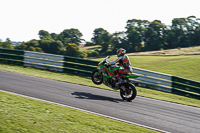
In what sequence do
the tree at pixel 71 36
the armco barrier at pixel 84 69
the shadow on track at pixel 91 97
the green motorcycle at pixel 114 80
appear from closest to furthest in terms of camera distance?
the shadow on track at pixel 91 97, the green motorcycle at pixel 114 80, the armco barrier at pixel 84 69, the tree at pixel 71 36

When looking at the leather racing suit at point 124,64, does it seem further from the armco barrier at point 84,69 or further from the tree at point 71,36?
the tree at point 71,36

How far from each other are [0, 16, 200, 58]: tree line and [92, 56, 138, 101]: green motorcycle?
274 ft

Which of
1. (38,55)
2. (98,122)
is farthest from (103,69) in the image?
(38,55)

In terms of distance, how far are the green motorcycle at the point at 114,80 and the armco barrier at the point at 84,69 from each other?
275 cm

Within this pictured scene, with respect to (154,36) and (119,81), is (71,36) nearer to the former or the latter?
(154,36)

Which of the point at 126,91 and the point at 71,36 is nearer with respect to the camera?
the point at 126,91

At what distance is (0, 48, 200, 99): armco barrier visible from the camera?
1334 centimetres

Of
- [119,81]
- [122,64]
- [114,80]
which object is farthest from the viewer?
[114,80]

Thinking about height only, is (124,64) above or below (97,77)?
above

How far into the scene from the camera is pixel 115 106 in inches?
329

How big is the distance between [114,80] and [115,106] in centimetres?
197

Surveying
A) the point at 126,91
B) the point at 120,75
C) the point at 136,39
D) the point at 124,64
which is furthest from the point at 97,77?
the point at 136,39

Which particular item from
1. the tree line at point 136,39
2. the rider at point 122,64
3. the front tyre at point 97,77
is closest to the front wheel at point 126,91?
the rider at point 122,64

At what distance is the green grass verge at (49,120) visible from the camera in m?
5.35
